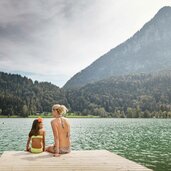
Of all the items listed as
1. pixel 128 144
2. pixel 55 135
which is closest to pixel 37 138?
pixel 55 135

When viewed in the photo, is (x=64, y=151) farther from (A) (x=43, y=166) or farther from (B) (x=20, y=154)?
(A) (x=43, y=166)

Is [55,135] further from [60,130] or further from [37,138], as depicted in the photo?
[37,138]

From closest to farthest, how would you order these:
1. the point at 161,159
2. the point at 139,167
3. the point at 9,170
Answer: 1. the point at 9,170
2. the point at 139,167
3. the point at 161,159

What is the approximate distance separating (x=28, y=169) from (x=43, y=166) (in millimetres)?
771

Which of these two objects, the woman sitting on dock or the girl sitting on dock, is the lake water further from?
the girl sitting on dock

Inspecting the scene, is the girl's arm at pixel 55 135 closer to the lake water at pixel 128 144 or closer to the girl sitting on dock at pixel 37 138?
the girl sitting on dock at pixel 37 138

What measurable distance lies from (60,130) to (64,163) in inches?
87.1

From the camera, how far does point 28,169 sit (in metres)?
14.2

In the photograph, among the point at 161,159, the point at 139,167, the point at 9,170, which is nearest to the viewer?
A: the point at 9,170

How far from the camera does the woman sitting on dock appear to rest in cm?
1682

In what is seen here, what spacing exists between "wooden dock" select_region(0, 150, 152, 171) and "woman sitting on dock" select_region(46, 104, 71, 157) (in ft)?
1.28

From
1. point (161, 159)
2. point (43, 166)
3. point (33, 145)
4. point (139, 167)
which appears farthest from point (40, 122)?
point (161, 159)

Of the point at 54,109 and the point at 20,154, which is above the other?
the point at 54,109

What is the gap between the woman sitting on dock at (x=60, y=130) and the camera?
662 inches
